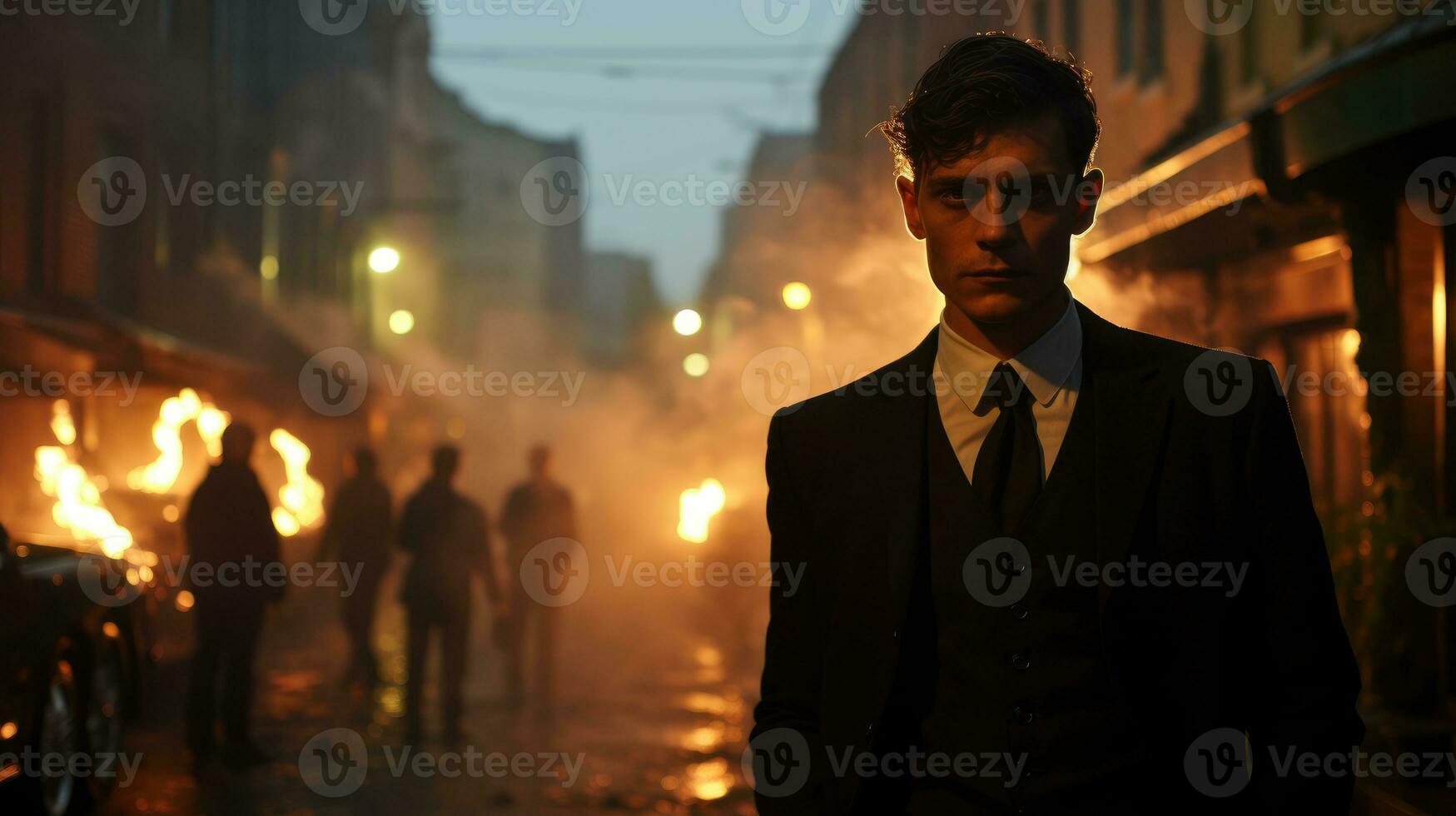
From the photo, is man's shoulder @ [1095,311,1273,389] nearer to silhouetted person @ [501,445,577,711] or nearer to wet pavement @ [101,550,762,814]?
wet pavement @ [101,550,762,814]

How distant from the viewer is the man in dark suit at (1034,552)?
230 centimetres

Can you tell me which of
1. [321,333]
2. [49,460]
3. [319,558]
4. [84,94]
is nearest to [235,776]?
[319,558]

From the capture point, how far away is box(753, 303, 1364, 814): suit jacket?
2283 mm

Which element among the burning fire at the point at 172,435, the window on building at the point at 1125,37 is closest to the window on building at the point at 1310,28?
the window on building at the point at 1125,37

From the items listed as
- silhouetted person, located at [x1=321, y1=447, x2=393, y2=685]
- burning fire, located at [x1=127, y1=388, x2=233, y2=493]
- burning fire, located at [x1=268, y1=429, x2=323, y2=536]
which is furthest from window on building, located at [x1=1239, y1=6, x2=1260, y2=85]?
burning fire, located at [x1=268, y1=429, x2=323, y2=536]

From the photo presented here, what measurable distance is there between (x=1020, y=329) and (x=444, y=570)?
342 inches

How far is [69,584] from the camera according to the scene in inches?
300

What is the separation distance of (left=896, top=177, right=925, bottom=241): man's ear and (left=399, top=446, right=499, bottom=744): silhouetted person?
8189 mm

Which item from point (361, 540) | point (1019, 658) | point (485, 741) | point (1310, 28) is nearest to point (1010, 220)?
point (1019, 658)

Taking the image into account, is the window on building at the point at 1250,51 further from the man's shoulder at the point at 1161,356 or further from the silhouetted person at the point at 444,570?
the man's shoulder at the point at 1161,356

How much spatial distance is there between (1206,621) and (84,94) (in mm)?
19097

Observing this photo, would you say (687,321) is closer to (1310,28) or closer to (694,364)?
(1310,28)

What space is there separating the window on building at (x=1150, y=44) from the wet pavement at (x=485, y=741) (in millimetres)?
7211

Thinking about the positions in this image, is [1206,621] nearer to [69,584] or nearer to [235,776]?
[69,584]
